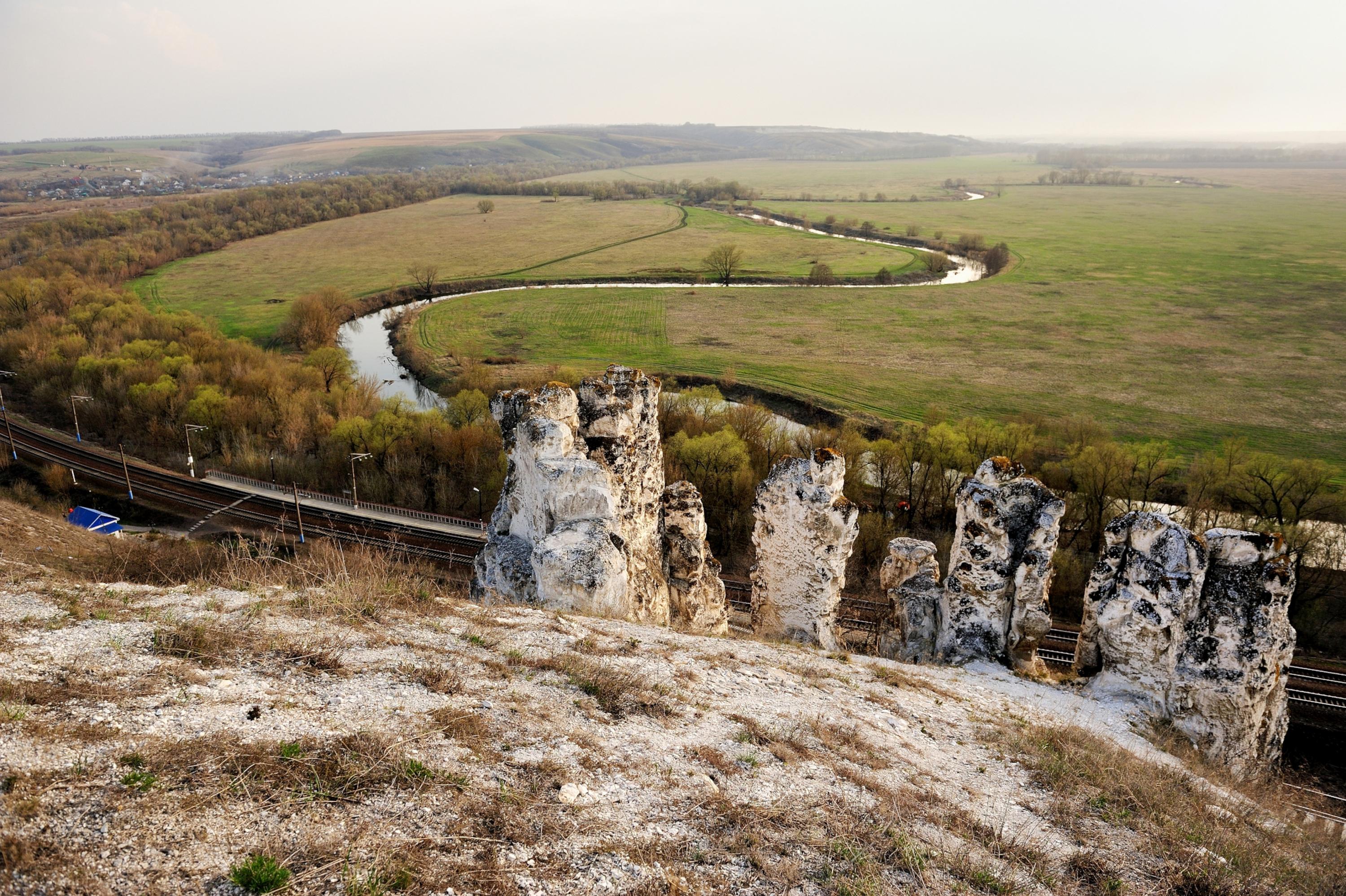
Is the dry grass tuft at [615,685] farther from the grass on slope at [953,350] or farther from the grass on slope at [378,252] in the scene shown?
the grass on slope at [378,252]

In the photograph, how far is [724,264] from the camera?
114250 millimetres

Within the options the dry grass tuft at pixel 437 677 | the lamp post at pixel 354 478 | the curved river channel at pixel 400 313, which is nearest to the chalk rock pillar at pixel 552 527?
the dry grass tuft at pixel 437 677

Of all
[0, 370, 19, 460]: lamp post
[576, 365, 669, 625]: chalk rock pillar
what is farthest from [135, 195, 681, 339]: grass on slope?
[576, 365, 669, 625]: chalk rock pillar

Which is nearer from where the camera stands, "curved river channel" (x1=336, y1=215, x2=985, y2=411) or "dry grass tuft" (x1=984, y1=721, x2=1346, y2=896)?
"dry grass tuft" (x1=984, y1=721, x2=1346, y2=896)

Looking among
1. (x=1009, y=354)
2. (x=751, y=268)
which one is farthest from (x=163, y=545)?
(x=751, y=268)

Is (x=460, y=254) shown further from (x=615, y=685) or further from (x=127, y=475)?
(x=615, y=685)

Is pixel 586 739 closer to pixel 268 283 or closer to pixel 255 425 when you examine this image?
pixel 255 425

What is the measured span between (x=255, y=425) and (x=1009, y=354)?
239 feet

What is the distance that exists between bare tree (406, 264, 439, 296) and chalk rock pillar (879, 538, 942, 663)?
93.6m

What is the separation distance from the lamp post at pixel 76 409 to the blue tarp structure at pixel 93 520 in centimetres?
1854

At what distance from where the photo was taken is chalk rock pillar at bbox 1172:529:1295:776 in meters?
18.8

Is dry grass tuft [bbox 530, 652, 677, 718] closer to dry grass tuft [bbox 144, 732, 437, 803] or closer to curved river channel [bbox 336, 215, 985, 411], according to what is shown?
dry grass tuft [bbox 144, 732, 437, 803]

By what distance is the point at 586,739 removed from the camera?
12.4 meters

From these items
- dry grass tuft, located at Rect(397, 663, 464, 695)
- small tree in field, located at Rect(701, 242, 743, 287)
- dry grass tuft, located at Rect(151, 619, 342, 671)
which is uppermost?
small tree in field, located at Rect(701, 242, 743, 287)
